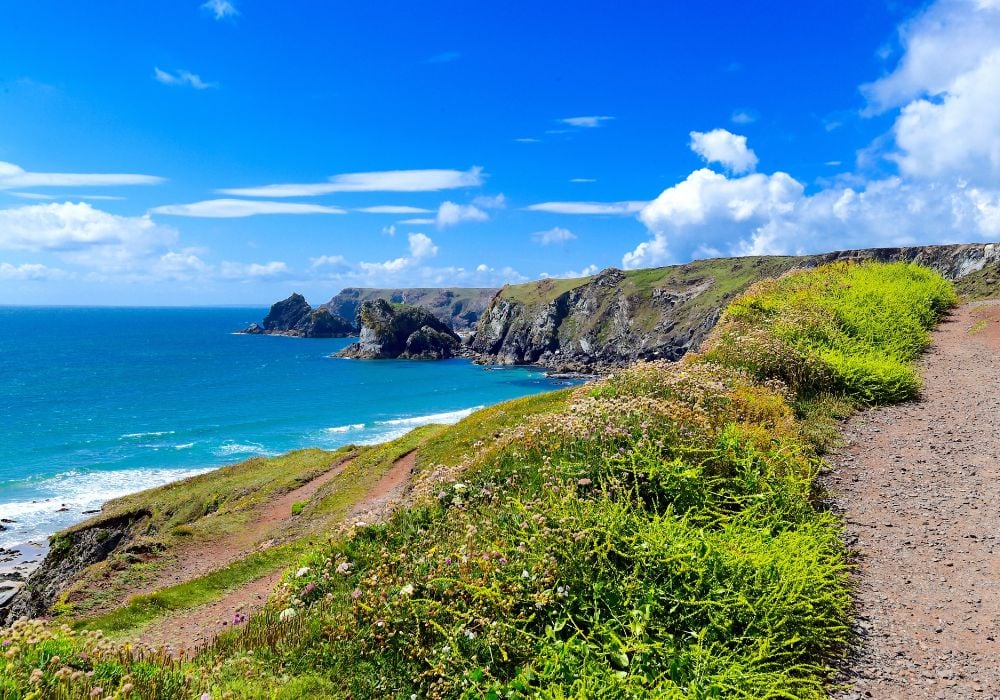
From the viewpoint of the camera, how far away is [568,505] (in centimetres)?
771

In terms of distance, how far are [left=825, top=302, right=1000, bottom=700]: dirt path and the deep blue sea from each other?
56922 mm

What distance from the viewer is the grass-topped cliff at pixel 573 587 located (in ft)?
18.9

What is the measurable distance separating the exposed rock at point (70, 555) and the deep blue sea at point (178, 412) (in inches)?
602

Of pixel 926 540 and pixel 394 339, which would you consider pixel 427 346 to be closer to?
pixel 394 339

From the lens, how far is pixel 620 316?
170m

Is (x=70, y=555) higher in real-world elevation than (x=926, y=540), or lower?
lower

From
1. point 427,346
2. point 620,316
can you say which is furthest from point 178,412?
point 620,316

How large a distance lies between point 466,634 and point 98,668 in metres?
4.01

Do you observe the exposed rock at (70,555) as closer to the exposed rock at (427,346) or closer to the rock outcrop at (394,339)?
the exposed rock at (427,346)

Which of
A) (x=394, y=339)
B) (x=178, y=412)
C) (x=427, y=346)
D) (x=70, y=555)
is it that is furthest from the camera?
(x=427, y=346)

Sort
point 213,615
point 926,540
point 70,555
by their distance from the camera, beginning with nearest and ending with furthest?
1. point 926,540
2. point 213,615
3. point 70,555

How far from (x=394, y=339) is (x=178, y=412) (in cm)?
9256

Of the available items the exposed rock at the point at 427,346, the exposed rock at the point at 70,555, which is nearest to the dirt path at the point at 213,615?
the exposed rock at the point at 70,555

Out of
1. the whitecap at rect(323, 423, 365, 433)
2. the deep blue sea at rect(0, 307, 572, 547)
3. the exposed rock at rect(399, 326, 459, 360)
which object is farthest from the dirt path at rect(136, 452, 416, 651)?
the exposed rock at rect(399, 326, 459, 360)
